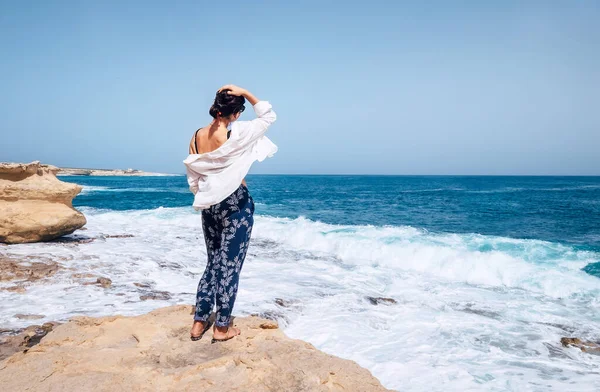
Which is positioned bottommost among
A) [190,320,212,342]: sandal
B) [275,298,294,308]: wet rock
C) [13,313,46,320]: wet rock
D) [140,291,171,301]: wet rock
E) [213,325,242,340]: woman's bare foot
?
[275,298,294,308]: wet rock

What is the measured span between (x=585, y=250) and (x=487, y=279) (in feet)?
16.3

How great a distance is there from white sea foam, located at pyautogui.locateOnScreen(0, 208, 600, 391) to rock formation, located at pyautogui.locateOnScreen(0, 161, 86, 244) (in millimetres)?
497

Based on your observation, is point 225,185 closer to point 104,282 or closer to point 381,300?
point 381,300

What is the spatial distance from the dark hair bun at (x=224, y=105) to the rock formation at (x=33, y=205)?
25.0ft

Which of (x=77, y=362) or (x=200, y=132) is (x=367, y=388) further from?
(x=200, y=132)

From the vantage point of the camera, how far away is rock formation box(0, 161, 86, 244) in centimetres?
820

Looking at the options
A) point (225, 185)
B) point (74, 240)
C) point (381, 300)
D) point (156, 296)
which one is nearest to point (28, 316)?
point (156, 296)

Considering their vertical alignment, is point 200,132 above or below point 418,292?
above

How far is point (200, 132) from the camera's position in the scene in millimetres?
2998

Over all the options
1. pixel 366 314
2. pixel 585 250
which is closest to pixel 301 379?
pixel 366 314

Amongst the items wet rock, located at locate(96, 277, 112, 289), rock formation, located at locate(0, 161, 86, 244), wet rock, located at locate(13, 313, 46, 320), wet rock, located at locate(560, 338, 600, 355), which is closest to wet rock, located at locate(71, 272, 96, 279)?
wet rock, located at locate(96, 277, 112, 289)

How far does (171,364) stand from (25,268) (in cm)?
511

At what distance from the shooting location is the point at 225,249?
9.78ft

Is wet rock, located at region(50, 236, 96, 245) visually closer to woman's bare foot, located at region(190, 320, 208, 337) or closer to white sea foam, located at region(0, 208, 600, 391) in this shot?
white sea foam, located at region(0, 208, 600, 391)
